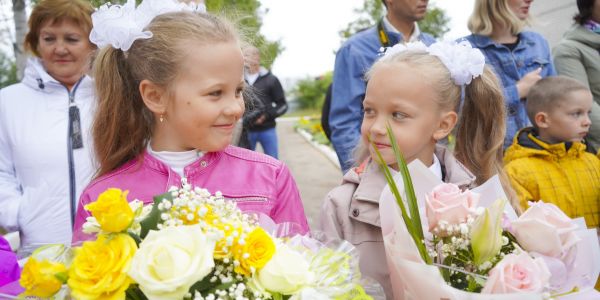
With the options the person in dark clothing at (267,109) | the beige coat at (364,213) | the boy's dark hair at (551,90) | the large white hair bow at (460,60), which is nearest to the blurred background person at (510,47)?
the boy's dark hair at (551,90)

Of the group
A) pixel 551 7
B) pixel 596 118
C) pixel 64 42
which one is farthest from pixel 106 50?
pixel 551 7

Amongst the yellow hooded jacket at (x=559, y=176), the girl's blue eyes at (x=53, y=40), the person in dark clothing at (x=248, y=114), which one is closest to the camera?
the person in dark clothing at (x=248, y=114)

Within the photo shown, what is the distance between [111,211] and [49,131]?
6.69 feet

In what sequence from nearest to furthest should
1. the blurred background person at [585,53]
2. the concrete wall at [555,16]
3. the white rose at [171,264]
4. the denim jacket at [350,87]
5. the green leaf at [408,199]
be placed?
the white rose at [171,264] → the green leaf at [408,199] → the denim jacket at [350,87] → the blurred background person at [585,53] → the concrete wall at [555,16]

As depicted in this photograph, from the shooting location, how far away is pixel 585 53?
3678mm

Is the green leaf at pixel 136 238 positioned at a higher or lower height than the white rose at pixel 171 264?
lower

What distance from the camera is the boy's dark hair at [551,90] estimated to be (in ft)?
10.6

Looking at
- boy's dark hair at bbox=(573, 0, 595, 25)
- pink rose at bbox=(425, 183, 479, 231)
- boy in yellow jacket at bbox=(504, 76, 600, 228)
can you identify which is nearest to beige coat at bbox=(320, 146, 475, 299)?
pink rose at bbox=(425, 183, 479, 231)

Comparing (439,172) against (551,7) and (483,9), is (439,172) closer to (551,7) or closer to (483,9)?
(483,9)

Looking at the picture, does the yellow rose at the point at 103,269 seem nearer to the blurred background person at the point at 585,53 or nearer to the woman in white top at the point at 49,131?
the woman in white top at the point at 49,131

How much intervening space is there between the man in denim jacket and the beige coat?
1.02 meters

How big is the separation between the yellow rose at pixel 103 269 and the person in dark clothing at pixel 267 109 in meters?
6.20

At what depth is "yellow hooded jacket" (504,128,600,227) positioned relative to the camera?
10.3 ft

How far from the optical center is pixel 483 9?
355cm
